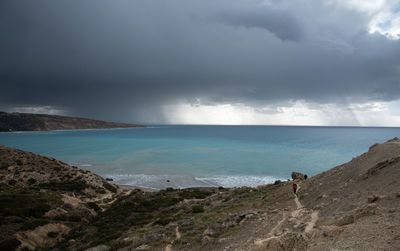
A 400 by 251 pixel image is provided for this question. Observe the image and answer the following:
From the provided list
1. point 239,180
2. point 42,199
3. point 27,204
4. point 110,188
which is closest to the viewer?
point 27,204

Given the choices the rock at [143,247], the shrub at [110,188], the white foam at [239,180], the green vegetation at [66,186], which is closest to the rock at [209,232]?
the rock at [143,247]

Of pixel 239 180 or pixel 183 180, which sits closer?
pixel 239 180

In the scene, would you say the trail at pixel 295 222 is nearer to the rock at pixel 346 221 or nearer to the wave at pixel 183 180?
the rock at pixel 346 221

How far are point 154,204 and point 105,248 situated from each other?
14288 mm

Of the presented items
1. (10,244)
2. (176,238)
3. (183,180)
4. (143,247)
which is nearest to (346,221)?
(176,238)

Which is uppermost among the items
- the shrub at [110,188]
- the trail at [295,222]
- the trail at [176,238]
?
the trail at [295,222]

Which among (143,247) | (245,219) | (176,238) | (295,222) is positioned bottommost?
(143,247)

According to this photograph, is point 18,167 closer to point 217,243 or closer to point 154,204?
point 154,204

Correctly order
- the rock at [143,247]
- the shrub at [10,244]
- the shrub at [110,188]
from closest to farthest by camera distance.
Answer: the rock at [143,247] < the shrub at [10,244] < the shrub at [110,188]

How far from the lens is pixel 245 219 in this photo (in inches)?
576

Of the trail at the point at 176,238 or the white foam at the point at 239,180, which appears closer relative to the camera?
the trail at the point at 176,238

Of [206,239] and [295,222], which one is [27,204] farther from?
[295,222]

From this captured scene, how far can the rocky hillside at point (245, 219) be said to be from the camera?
323 inches

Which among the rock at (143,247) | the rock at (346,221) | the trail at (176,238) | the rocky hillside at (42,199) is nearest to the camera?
the rock at (346,221)
